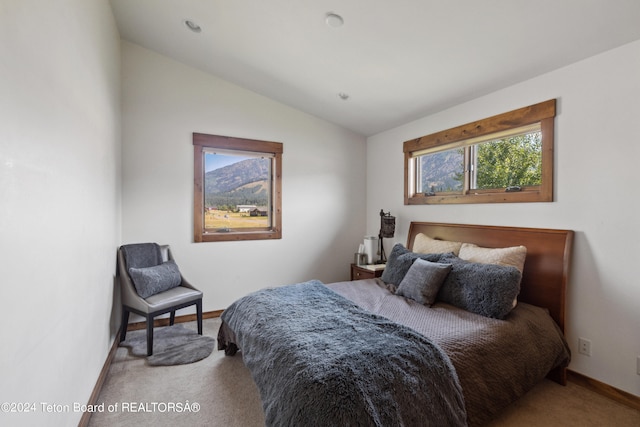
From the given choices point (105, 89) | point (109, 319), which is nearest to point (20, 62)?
point (105, 89)

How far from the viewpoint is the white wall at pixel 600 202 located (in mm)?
1972

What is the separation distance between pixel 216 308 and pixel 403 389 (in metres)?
2.78

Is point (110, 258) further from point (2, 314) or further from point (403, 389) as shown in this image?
point (403, 389)

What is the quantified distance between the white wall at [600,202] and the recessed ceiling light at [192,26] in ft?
9.68

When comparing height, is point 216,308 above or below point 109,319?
below

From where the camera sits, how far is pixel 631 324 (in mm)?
1976

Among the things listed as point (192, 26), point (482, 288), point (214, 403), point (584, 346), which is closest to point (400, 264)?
point (482, 288)

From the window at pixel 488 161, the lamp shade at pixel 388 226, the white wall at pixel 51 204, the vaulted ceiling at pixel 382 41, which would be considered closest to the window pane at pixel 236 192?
the vaulted ceiling at pixel 382 41

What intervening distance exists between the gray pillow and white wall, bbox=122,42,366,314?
1.33 feet

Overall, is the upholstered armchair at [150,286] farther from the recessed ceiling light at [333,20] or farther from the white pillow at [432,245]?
the recessed ceiling light at [333,20]

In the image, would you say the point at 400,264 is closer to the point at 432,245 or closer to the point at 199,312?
the point at 432,245

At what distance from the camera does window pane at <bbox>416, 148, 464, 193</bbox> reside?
3.24 m

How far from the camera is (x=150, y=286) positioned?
2715mm

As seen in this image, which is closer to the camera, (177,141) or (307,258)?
(177,141)
